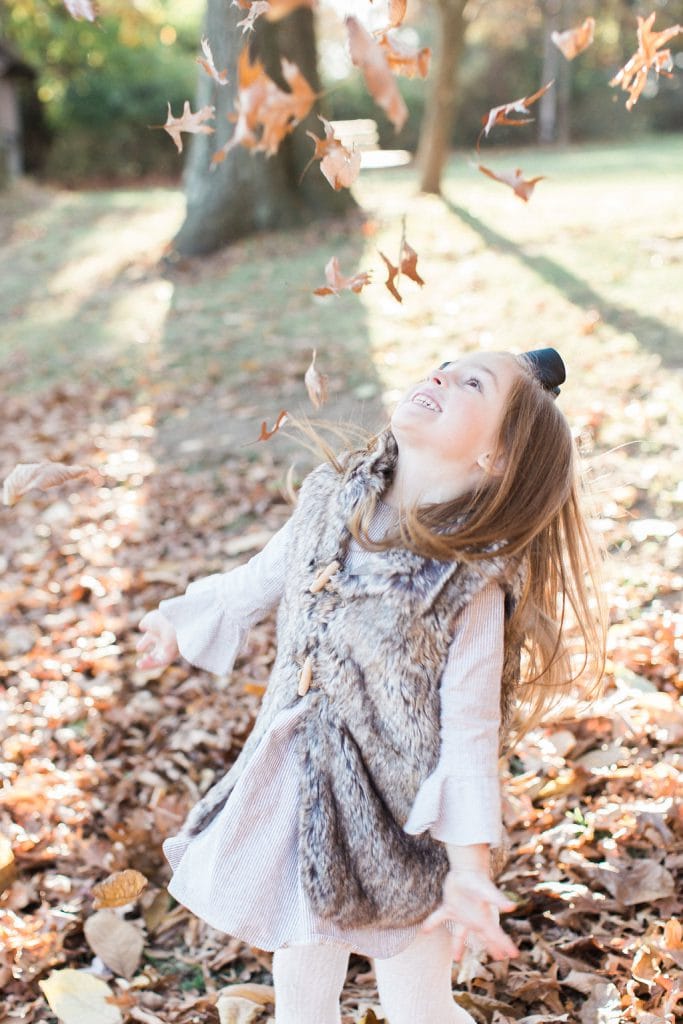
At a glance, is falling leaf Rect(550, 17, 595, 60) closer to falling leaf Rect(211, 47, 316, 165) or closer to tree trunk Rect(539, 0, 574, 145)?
falling leaf Rect(211, 47, 316, 165)

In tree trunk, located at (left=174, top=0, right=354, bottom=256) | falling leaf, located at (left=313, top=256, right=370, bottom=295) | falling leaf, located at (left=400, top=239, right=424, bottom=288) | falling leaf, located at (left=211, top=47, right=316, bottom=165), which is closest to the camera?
A: falling leaf, located at (left=211, top=47, right=316, bottom=165)

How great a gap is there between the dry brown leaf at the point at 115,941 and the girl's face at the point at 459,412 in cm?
147

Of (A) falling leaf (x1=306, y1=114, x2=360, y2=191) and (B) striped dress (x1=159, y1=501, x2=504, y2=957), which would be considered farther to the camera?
(A) falling leaf (x1=306, y1=114, x2=360, y2=191)

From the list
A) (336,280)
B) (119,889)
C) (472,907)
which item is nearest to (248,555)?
(119,889)

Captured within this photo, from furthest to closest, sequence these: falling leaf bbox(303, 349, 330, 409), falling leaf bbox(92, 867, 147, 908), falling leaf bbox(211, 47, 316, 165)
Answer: falling leaf bbox(92, 867, 147, 908), falling leaf bbox(303, 349, 330, 409), falling leaf bbox(211, 47, 316, 165)

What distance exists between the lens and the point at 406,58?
1.66 m

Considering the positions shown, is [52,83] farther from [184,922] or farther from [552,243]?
[184,922]

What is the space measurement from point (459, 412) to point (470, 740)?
589 mm

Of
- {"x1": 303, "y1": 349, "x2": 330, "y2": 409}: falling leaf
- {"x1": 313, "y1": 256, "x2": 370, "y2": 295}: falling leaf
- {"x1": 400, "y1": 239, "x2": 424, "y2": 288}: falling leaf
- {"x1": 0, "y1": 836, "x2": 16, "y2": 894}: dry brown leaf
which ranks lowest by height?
{"x1": 0, "y1": 836, "x2": 16, "y2": 894}: dry brown leaf

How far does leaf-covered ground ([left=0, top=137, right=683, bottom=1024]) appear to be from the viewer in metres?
2.46

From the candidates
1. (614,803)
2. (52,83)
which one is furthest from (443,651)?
(52,83)

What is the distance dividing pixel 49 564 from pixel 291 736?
2763 mm

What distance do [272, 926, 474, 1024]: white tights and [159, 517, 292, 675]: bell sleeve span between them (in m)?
0.60

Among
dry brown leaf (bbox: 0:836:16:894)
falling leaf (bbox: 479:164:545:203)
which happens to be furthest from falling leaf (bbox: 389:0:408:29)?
dry brown leaf (bbox: 0:836:16:894)
